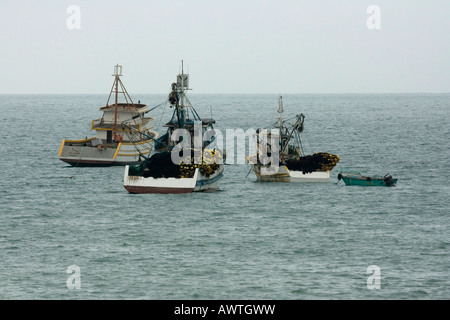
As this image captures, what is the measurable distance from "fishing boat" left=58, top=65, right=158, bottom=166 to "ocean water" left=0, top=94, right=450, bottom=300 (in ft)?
10.8

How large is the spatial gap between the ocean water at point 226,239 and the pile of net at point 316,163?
7.02ft

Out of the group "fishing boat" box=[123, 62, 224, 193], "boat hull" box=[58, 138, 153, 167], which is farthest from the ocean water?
"boat hull" box=[58, 138, 153, 167]

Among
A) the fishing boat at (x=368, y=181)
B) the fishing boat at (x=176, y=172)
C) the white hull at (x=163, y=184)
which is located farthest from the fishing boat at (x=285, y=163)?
the white hull at (x=163, y=184)

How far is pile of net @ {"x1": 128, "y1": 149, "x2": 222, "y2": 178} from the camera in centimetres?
6575

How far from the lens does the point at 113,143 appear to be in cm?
9156

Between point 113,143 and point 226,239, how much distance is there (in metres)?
45.3

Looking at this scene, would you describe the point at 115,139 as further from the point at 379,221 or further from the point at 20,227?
the point at 379,221

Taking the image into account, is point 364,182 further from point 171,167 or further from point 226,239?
point 226,239

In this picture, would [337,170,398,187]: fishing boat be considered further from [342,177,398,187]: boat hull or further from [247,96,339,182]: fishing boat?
[247,96,339,182]: fishing boat

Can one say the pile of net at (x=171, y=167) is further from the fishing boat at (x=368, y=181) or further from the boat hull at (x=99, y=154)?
the boat hull at (x=99, y=154)

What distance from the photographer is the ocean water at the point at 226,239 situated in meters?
38.9

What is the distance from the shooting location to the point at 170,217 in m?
56.9
